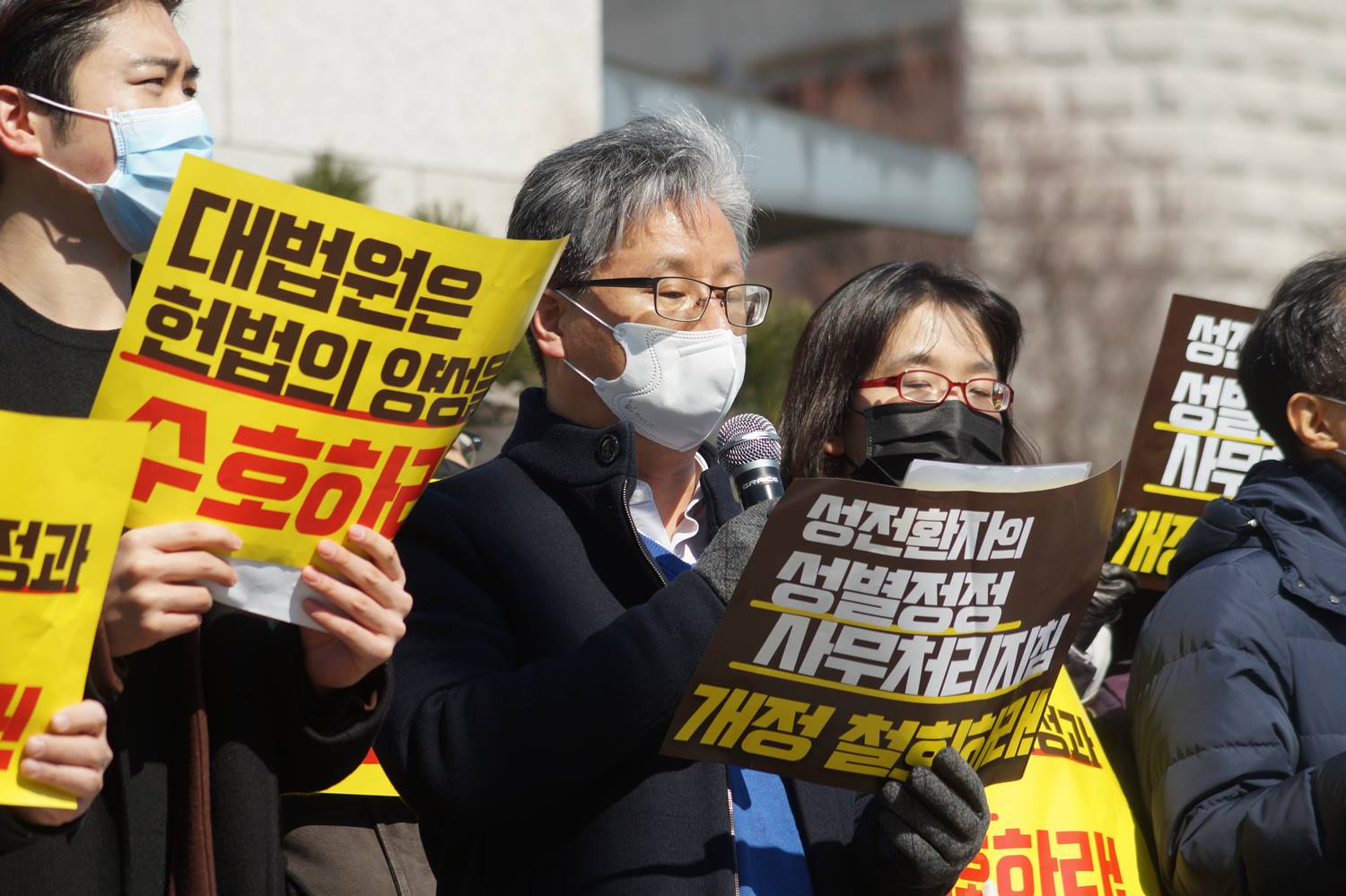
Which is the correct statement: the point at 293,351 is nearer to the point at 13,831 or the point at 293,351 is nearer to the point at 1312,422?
the point at 13,831

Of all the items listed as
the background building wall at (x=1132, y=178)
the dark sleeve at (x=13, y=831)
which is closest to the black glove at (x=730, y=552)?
the dark sleeve at (x=13, y=831)

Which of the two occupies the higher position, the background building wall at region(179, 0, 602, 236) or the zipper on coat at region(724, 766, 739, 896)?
→ the background building wall at region(179, 0, 602, 236)

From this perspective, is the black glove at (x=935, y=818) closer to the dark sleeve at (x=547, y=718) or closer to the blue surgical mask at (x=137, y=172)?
the dark sleeve at (x=547, y=718)

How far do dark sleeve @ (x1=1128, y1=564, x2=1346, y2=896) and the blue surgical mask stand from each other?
1827mm

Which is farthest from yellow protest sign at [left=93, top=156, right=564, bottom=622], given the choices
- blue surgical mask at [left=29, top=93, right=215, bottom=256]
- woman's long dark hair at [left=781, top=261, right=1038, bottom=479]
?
woman's long dark hair at [left=781, top=261, right=1038, bottom=479]

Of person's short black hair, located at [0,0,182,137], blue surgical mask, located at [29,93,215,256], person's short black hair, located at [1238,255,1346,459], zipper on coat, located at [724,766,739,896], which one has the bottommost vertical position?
zipper on coat, located at [724,766,739,896]

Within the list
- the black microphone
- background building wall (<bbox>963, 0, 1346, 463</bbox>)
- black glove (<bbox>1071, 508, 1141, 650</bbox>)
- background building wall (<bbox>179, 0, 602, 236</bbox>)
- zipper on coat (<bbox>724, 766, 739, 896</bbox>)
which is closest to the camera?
zipper on coat (<bbox>724, 766, 739, 896</bbox>)

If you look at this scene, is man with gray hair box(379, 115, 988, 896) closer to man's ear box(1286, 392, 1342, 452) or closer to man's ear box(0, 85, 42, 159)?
man's ear box(0, 85, 42, 159)

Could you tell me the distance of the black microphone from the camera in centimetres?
261

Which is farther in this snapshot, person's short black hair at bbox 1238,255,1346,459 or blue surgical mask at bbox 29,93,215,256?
person's short black hair at bbox 1238,255,1346,459

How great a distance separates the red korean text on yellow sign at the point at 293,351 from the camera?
1928mm

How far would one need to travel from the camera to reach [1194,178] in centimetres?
1512

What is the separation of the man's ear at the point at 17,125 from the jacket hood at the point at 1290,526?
211cm

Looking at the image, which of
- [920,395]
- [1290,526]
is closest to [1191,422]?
[1290,526]
